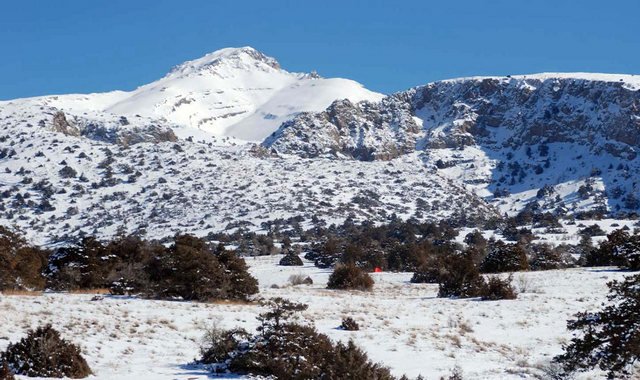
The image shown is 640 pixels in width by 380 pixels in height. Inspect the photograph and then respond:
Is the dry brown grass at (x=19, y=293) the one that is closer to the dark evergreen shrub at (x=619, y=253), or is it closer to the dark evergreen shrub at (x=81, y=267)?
the dark evergreen shrub at (x=81, y=267)

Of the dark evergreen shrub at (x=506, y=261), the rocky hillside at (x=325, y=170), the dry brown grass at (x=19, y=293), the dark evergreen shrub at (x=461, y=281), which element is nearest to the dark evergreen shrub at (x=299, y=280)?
the dark evergreen shrub at (x=506, y=261)

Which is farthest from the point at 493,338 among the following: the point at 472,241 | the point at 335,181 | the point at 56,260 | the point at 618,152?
the point at 618,152

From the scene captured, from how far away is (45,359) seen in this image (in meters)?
14.1

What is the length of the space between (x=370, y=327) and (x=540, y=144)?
160 m

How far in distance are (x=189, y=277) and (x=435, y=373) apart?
43.3ft

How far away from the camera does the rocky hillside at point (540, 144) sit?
14600cm

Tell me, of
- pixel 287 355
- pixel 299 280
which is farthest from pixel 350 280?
pixel 287 355

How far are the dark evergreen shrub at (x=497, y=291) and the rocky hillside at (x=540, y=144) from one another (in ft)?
355

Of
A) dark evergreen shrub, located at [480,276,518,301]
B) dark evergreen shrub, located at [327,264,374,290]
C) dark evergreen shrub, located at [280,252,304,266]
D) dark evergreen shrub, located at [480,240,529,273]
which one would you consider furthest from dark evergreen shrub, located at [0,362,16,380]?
dark evergreen shrub, located at [280,252,304,266]

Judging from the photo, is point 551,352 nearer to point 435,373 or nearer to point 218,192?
point 435,373

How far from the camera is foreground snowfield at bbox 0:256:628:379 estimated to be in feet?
55.6

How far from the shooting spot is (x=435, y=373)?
54.3 ft

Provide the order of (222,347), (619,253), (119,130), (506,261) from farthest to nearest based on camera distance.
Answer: (119,130)
(506,261)
(619,253)
(222,347)

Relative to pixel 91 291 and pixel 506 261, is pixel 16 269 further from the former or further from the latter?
pixel 506 261
